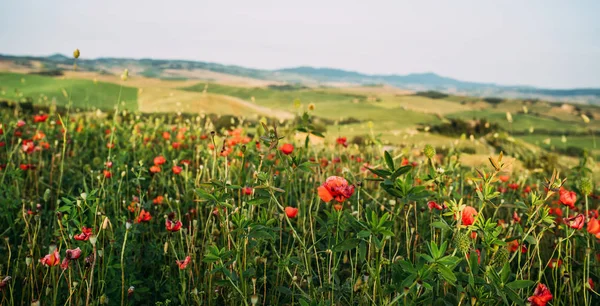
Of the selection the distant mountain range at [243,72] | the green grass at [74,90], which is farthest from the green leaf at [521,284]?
the distant mountain range at [243,72]

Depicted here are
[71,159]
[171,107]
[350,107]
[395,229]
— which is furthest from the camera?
[350,107]

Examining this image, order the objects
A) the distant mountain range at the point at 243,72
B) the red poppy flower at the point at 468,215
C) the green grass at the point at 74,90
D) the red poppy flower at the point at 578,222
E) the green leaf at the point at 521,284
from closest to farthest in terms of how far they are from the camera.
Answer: the green leaf at the point at 521,284 → the red poppy flower at the point at 468,215 → the red poppy flower at the point at 578,222 → the green grass at the point at 74,90 → the distant mountain range at the point at 243,72

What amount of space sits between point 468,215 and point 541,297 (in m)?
0.40

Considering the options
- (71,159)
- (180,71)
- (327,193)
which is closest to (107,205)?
(71,159)

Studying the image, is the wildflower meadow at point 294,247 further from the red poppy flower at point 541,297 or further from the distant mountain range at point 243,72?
the distant mountain range at point 243,72

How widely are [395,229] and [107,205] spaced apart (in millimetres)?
2207

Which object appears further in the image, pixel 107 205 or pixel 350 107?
pixel 350 107

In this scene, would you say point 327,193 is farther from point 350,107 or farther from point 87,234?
point 350,107

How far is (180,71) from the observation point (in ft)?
209

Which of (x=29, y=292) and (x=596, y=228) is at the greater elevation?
(x=596, y=228)

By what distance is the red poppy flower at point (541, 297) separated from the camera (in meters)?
1.70

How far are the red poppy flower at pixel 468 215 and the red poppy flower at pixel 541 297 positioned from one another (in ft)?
1.12

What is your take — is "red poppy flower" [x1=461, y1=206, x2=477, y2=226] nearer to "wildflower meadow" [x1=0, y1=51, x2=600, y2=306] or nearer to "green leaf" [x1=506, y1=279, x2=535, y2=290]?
"wildflower meadow" [x1=0, y1=51, x2=600, y2=306]

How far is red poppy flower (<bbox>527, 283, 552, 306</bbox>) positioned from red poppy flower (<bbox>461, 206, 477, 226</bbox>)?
13.4 inches
